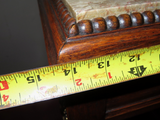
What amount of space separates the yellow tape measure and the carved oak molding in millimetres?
64

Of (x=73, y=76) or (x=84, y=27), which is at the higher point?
(x=84, y=27)

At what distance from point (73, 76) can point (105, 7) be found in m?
0.18

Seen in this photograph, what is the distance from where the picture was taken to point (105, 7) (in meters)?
0.33

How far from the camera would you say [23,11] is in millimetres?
805

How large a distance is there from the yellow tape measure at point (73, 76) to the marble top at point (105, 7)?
100 millimetres

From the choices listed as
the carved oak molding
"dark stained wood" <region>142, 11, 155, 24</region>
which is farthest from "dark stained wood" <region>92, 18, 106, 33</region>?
"dark stained wood" <region>142, 11, 155, 24</region>

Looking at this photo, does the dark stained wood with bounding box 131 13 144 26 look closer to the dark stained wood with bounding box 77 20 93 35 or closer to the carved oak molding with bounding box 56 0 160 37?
the carved oak molding with bounding box 56 0 160 37

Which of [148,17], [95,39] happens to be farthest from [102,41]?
[148,17]

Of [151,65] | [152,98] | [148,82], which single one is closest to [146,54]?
[151,65]

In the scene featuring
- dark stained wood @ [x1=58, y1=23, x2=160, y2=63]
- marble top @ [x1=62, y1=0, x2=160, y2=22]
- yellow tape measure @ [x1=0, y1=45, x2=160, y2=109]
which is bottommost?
yellow tape measure @ [x1=0, y1=45, x2=160, y2=109]

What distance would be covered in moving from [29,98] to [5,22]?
2.15 feet

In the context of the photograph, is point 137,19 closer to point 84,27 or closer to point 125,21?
point 125,21

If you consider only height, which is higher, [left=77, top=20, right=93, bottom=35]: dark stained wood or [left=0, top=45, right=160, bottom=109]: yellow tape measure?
[left=77, top=20, right=93, bottom=35]: dark stained wood

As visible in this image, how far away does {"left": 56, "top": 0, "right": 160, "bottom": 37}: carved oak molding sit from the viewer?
30cm
